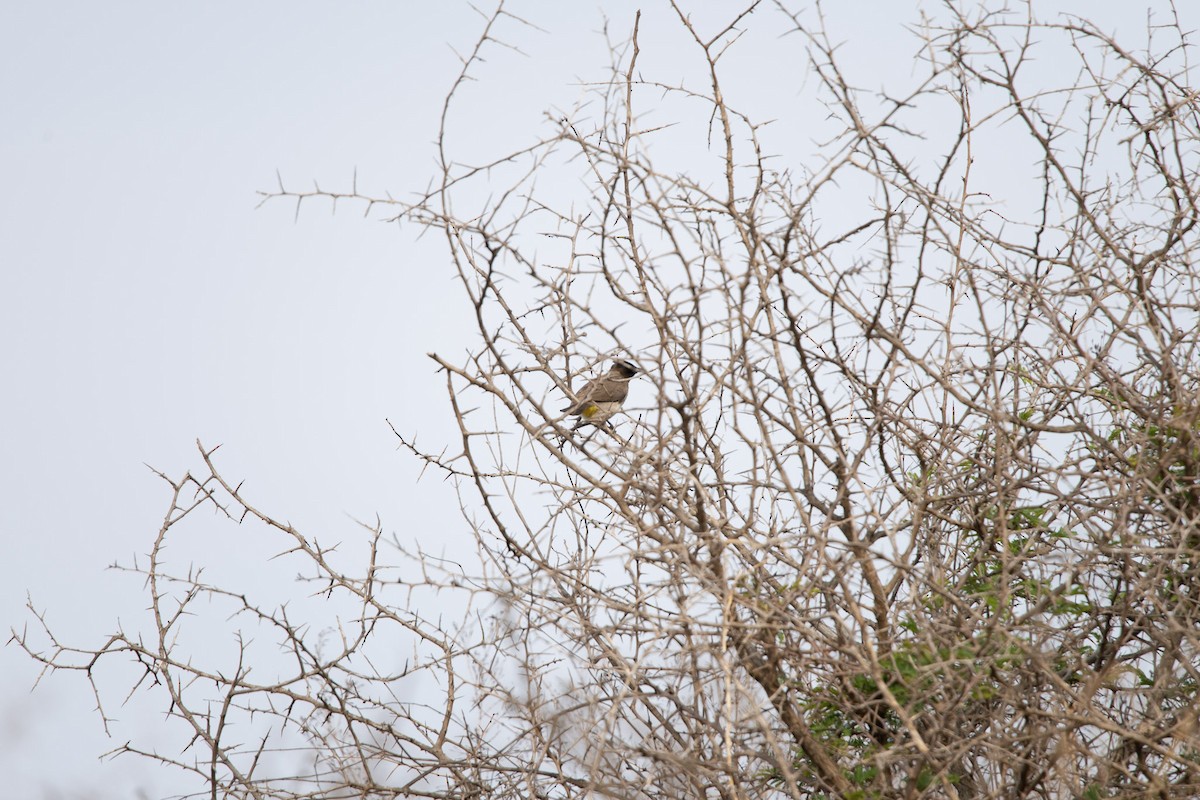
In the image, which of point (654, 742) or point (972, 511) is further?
point (972, 511)

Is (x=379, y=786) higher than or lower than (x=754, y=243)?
lower

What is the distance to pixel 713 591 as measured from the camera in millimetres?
2936

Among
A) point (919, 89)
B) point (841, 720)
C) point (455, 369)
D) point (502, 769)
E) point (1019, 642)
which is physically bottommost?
point (1019, 642)

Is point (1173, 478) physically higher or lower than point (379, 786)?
lower

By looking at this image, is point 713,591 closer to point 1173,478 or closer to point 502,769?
point 502,769

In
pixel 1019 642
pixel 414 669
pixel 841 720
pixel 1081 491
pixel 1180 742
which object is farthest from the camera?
pixel 414 669

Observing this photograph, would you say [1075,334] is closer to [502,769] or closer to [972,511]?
[972,511]

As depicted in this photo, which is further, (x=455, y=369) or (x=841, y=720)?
(x=841, y=720)

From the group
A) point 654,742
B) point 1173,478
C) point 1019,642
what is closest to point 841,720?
point 654,742

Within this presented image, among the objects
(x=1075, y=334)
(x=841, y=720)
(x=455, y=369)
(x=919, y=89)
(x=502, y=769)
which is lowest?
(x=841, y=720)

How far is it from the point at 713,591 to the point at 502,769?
3.33 feet

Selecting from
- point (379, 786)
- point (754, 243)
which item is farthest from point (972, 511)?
point (379, 786)

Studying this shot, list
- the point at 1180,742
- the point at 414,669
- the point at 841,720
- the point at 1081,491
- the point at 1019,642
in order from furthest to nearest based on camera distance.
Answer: the point at 414,669, the point at 841,720, the point at 1081,491, the point at 1180,742, the point at 1019,642

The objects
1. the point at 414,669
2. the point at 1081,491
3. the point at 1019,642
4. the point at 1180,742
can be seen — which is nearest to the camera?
the point at 1019,642
